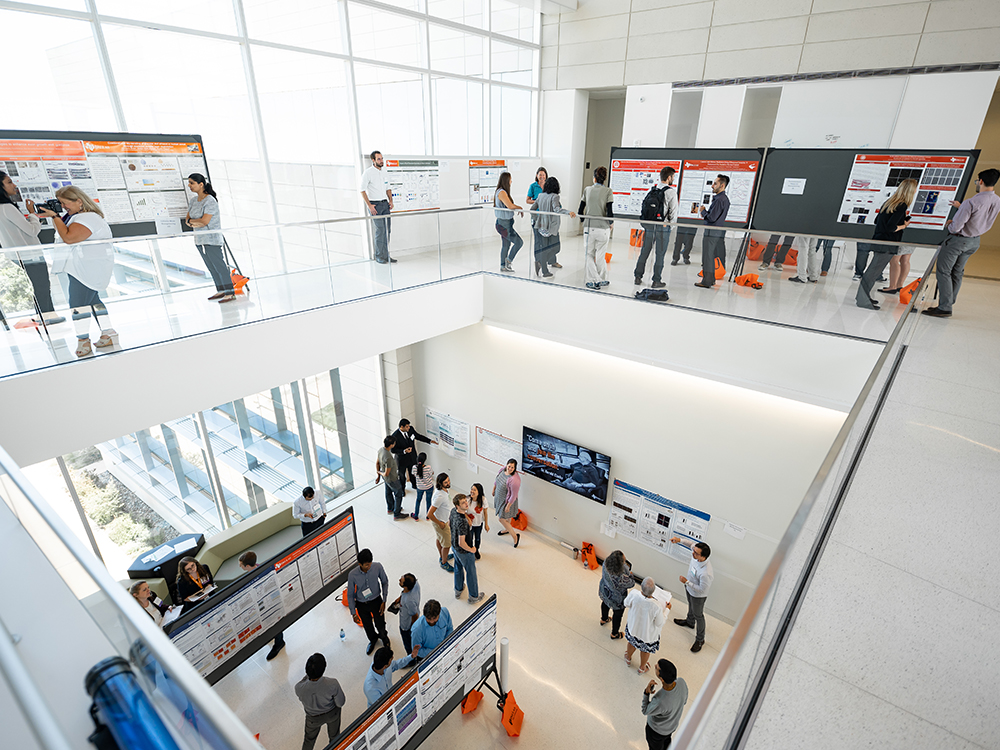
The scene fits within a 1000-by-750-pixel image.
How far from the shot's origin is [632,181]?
370 inches

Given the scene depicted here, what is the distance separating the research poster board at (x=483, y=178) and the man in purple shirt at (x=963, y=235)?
7.43 m

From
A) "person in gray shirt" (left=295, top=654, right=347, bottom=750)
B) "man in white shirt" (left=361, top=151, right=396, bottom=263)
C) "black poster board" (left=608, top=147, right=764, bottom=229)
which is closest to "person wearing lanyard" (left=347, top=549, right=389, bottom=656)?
"person in gray shirt" (left=295, top=654, right=347, bottom=750)

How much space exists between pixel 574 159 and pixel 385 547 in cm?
910

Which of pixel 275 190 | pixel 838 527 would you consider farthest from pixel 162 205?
pixel 838 527

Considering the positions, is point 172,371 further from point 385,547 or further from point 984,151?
point 984,151

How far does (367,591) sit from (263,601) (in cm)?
108

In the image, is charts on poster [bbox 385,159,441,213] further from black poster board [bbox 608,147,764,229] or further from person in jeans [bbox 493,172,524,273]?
black poster board [bbox 608,147,764,229]

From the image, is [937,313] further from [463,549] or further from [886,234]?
[463,549]

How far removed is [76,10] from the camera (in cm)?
520

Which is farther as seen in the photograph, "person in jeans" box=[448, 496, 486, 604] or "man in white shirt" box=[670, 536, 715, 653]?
"person in jeans" box=[448, 496, 486, 604]

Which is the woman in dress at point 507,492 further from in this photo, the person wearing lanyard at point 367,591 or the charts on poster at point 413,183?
the charts on poster at point 413,183

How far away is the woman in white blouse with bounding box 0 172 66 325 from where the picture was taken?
4.12 m

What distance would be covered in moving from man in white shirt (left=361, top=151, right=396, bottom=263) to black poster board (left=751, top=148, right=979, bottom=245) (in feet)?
20.6

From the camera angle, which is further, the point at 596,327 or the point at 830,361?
the point at 596,327
